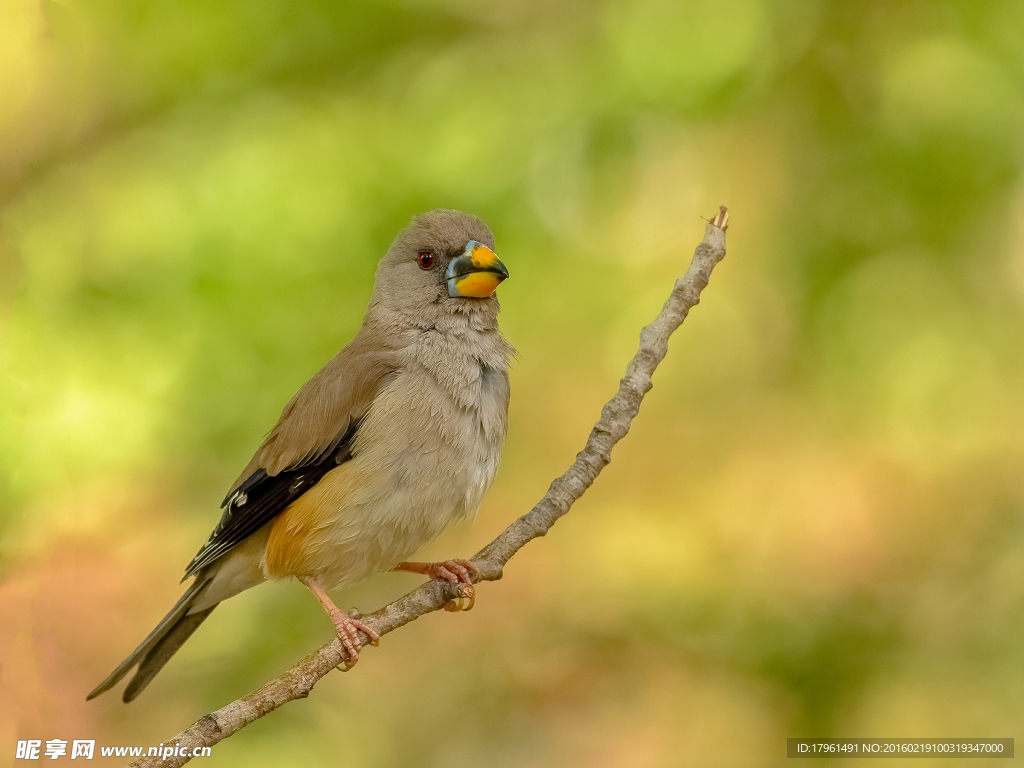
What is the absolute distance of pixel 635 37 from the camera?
6328 millimetres

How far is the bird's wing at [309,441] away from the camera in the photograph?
367 cm

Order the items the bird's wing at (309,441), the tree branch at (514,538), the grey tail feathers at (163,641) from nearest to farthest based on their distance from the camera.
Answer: the tree branch at (514,538), the bird's wing at (309,441), the grey tail feathers at (163,641)

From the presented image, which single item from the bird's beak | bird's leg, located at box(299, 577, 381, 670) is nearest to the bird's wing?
the bird's beak

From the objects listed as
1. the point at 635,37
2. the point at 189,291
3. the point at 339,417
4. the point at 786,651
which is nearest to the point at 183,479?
the point at 189,291

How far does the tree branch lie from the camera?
2535mm

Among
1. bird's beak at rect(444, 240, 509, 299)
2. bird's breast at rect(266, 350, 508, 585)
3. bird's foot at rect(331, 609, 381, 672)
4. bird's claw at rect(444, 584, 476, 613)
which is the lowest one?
bird's foot at rect(331, 609, 381, 672)

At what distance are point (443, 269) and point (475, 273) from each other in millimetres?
210

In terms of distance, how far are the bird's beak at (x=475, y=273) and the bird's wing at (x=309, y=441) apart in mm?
404

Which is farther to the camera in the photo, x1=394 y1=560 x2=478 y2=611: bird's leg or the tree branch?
x1=394 y1=560 x2=478 y2=611: bird's leg

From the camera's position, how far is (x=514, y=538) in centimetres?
311

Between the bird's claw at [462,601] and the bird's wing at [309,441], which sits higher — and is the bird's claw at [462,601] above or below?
below

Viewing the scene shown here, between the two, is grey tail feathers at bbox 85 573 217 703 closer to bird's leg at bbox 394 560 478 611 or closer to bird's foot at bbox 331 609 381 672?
bird's foot at bbox 331 609 381 672

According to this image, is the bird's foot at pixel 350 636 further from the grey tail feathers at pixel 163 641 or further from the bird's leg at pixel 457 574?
the grey tail feathers at pixel 163 641

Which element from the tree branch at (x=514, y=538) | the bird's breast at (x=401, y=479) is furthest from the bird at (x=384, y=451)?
the tree branch at (x=514, y=538)
